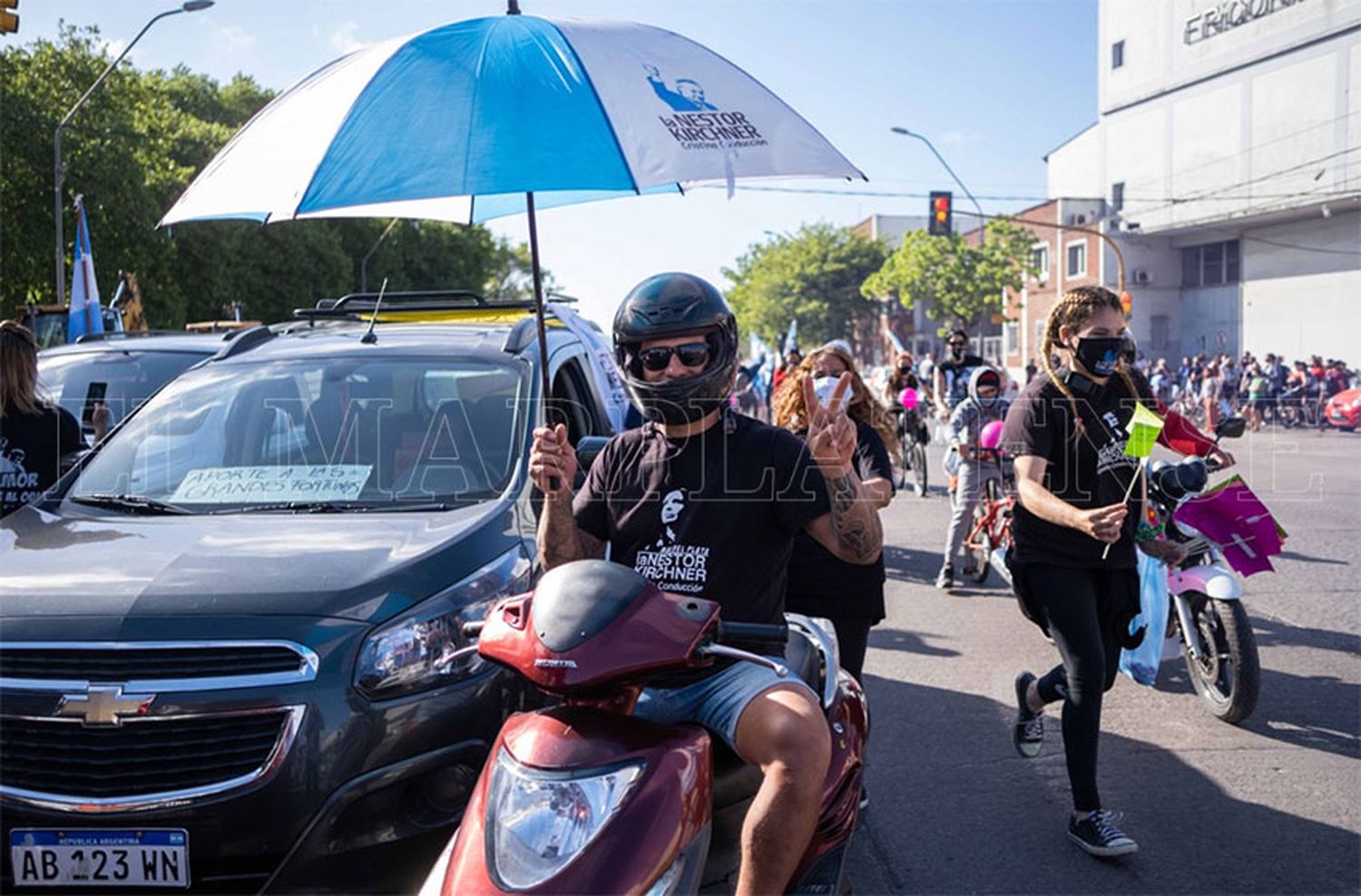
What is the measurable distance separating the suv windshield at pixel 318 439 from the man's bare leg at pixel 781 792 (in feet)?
6.22

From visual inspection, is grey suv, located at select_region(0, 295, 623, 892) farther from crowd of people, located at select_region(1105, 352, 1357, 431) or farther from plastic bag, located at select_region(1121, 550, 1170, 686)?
crowd of people, located at select_region(1105, 352, 1357, 431)

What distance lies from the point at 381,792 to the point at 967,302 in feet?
192

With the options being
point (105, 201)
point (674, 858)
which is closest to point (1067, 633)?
point (674, 858)

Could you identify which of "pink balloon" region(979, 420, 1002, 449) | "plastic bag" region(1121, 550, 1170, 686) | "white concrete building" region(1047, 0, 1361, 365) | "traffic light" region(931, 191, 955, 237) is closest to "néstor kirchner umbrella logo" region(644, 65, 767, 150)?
"plastic bag" region(1121, 550, 1170, 686)

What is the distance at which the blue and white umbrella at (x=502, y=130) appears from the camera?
11.5ft

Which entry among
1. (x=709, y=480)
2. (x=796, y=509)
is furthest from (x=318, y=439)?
(x=796, y=509)

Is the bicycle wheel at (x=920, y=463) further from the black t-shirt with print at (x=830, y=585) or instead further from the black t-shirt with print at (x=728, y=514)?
the black t-shirt with print at (x=728, y=514)

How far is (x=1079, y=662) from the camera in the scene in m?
4.38

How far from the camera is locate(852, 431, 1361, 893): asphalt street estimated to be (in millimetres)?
4199

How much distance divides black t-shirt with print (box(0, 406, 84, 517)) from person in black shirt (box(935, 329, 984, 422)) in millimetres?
8892

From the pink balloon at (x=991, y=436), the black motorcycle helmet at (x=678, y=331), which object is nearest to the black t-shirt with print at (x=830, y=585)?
the black motorcycle helmet at (x=678, y=331)

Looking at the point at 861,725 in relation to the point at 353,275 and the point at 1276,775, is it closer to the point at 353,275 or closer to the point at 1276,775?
the point at 1276,775

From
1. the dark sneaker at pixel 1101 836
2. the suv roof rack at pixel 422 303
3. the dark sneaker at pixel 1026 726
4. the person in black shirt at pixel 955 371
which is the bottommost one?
the dark sneaker at pixel 1101 836

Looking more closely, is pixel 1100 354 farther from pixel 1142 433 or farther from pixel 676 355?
pixel 676 355
